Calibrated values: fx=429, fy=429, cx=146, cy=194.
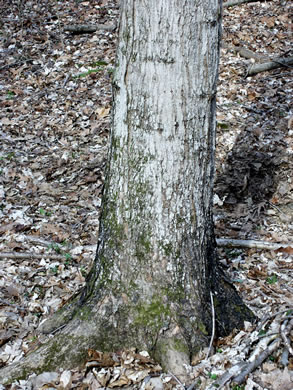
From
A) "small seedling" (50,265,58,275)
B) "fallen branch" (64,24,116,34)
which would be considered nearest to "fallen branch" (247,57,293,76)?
"fallen branch" (64,24,116,34)

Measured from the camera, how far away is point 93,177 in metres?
5.77

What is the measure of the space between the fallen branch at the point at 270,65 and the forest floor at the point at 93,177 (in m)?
0.12

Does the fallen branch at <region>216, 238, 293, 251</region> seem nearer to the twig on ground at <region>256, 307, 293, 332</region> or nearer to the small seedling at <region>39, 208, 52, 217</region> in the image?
the twig on ground at <region>256, 307, 293, 332</region>

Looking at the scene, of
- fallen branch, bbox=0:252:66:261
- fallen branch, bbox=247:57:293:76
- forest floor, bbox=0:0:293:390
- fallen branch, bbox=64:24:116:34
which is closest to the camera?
forest floor, bbox=0:0:293:390

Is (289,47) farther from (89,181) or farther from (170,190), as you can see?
(170,190)

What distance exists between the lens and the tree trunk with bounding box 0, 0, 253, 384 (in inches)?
96.8

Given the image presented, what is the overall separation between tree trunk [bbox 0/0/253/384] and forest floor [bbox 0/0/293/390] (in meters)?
0.20

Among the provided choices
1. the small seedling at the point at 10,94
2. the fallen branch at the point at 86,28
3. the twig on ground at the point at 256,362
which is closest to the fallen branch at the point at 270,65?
the fallen branch at the point at 86,28

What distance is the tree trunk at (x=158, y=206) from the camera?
246 centimetres

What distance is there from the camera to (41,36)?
32.0 ft

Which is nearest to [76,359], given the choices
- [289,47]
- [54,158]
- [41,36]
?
[54,158]

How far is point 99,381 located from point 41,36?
8.75 m

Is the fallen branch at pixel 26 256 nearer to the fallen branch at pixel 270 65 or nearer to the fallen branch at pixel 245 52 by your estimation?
the fallen branch at pixel 270 65

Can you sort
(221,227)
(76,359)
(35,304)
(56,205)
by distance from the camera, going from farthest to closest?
(56,205) → (221,227) → (35,304) → (76,359)
